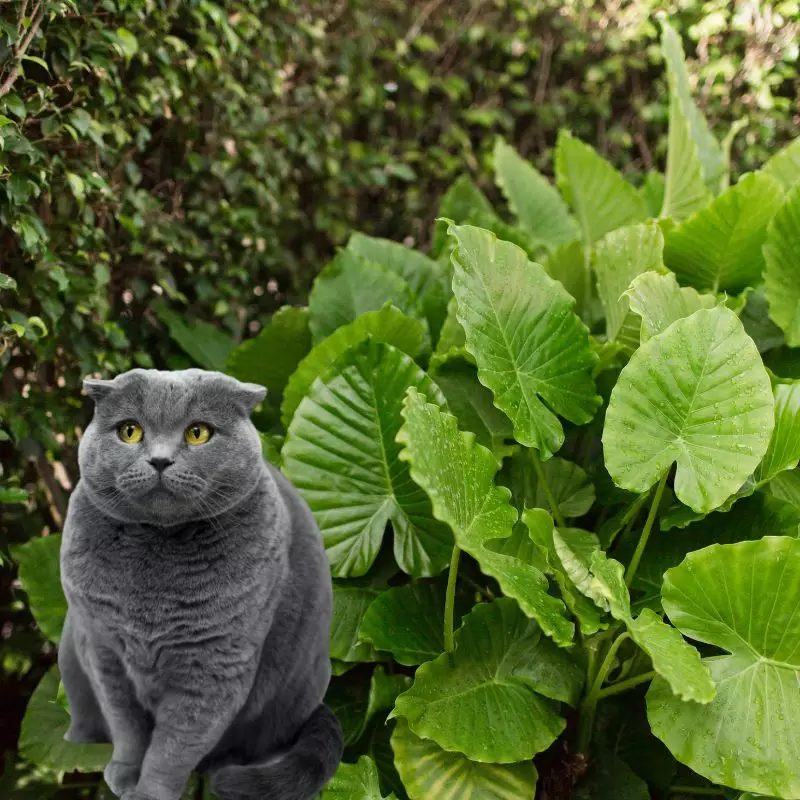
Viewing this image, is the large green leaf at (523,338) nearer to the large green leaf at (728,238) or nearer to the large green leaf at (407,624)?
the large green leaf at (407,624)

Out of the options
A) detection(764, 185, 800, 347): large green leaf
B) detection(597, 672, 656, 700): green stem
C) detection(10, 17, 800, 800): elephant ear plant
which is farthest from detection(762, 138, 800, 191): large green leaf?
detection(597, 672, 656, 700): green stem

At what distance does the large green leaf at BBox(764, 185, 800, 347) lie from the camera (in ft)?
4.99

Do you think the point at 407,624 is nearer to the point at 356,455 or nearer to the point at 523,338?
the point at 356,455

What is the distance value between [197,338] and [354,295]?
0.36 m

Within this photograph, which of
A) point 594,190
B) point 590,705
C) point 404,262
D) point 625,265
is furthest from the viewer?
point 594,190

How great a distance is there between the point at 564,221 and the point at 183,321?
115cm

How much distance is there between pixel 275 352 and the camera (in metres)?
1.65

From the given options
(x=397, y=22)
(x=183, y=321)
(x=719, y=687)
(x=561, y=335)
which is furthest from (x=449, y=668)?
(x=397, y=22)

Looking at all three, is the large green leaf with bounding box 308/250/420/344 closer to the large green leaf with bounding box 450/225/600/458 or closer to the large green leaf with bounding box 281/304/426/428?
the large green leaf with bounding box 281/304/426/428

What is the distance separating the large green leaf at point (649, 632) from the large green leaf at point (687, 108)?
122 centimetres

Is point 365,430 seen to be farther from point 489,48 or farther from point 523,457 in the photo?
point 489,48

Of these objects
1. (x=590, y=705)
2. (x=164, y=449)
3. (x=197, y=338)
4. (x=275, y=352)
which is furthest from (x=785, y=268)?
(x=164, y=449)

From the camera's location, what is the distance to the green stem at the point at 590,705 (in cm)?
126

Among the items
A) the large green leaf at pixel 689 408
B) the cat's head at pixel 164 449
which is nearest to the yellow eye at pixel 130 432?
the cat's head at pixel 164 449
